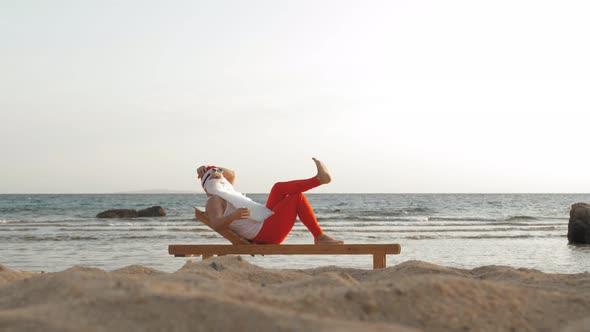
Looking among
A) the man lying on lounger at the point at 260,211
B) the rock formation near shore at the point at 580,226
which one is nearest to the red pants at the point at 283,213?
the man lying on lounger at the point at 260,211

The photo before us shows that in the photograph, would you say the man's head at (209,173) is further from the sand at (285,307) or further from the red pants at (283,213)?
the sand at (285,307)

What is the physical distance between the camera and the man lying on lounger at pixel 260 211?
5.97 m

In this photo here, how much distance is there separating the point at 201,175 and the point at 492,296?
4118 mm

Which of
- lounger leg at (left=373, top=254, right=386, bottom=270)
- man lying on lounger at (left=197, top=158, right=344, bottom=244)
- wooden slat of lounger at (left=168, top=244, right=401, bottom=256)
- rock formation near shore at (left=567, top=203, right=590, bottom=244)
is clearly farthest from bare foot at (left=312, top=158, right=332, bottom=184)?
rock formation near shore at (left=567, top=203, right=590, bottom=244)

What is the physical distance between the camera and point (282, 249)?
18.8 ft

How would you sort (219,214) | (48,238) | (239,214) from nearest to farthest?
(239,214) → (219,214) → (48,238)

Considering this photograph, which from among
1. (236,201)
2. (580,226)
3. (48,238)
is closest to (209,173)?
(236,201)

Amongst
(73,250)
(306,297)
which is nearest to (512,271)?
(306,297)

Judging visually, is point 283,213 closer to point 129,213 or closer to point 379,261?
point 379,261

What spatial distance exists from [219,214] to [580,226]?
11.0 meters

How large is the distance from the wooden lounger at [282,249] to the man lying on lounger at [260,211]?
5.6 inches

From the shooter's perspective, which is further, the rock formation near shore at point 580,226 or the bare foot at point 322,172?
the rock formation near shore at point 580,226

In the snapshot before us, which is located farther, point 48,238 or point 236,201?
point 48,238

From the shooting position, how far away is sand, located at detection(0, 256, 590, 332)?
2197 mm
